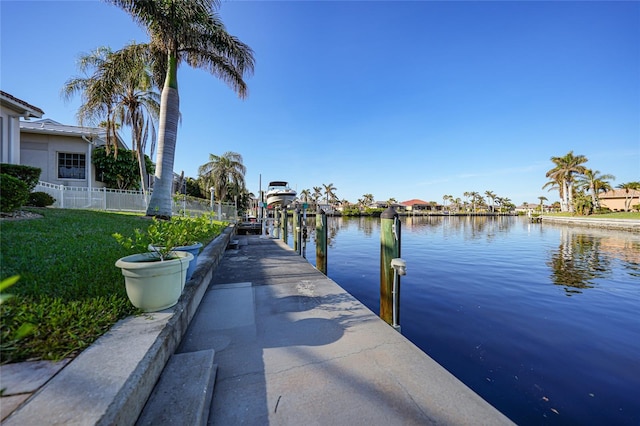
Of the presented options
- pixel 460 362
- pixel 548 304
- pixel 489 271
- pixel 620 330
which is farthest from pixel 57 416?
pixel 489 271

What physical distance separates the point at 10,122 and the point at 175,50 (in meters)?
6.57

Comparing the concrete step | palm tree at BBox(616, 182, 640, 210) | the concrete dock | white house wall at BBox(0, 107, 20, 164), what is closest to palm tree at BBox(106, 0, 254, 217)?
white house wall at BBox(0, 107, 20, 164)

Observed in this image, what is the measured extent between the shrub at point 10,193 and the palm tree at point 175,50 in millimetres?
2689

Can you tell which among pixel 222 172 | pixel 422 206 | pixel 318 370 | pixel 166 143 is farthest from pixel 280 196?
pixel 422 206

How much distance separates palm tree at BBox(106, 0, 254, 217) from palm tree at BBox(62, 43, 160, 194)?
103 cm

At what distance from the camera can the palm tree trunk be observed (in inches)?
354

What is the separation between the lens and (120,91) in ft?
37.3

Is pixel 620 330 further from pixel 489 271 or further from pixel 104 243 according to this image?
pixel 104 243

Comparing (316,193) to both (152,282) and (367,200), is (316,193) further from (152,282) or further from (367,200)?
(152,282)

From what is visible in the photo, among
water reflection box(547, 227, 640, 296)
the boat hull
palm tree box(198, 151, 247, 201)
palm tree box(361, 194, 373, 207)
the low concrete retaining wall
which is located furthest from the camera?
palm tree box(361, 194, 373, 207)

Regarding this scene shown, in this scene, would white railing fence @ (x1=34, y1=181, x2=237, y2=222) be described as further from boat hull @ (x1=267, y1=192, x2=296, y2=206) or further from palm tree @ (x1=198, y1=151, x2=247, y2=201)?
palm tree @ (x1=198, y1=151, x2=247, y2=201)

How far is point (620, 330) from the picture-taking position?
4941 millimetres

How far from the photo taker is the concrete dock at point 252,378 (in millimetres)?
1584

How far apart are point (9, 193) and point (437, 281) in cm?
1096
